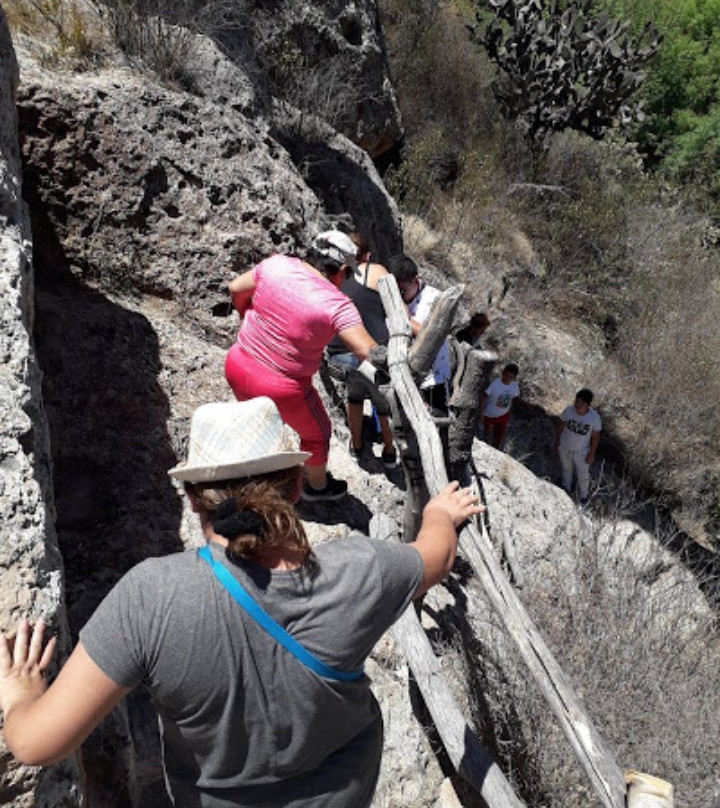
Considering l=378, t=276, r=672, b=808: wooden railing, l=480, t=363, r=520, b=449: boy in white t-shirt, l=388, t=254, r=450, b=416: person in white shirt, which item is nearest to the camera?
l=378, t=276, r=672, b=808: wooden railing

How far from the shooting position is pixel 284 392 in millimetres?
3039

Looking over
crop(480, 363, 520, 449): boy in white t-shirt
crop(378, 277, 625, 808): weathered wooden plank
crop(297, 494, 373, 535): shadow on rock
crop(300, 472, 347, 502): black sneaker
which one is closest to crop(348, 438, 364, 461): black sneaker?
crop(297, 494, 373, 535): shadow on rock

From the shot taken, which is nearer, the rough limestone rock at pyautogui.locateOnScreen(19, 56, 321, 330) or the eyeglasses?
the eyeglasses

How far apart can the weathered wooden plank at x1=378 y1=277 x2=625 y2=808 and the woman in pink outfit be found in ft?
0.64

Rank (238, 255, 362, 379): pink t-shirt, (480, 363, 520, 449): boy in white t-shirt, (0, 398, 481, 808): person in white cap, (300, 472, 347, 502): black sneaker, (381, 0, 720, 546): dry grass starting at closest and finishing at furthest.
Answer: (0, 398, 481, 808): person in white cap < (238, 255, 362, 379): pink t-shirt < (300, 472, 347, 502): black sneaker < (480, 363, 520, 449): boy in white t-shirt < (381, 0, 720, 546): dry grass

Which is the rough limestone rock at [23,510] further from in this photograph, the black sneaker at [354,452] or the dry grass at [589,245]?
the dry grass at [589,245]

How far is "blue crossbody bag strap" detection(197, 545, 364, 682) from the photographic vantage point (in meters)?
1.34

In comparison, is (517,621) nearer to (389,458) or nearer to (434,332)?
(434,332)

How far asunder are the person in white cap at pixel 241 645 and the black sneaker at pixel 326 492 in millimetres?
2054

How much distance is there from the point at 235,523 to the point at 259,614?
0.57 feet

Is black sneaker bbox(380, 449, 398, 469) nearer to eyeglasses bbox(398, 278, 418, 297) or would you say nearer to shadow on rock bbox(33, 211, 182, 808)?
eyeglasses bbox(398, 278, 418, 297)

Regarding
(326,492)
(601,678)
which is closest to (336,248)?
(326,492)

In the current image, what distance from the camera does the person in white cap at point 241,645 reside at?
129 centimetres

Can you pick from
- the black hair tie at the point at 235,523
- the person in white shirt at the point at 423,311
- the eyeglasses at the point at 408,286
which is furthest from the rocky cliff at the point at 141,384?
the eyeglasses at the point at 408,286
